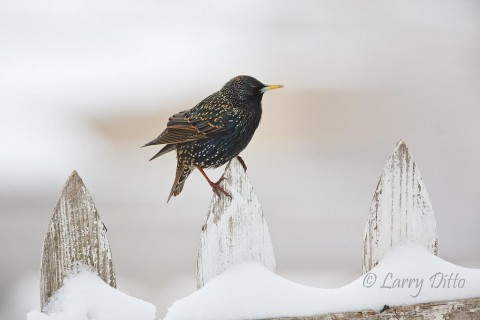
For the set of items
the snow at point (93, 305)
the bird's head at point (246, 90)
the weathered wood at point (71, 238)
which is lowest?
the snow at point (93, 305)

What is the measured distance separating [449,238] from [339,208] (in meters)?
0.70

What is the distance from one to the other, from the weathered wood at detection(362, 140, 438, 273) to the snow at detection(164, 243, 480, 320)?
32 mm

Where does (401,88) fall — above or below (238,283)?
above

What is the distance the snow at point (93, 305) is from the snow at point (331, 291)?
0.27 ft

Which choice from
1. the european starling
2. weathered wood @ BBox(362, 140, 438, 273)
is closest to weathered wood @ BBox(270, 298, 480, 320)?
weathered wood @ BBox(362, 140, 438, 273)

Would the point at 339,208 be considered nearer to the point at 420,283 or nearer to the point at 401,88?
the point at 401,88

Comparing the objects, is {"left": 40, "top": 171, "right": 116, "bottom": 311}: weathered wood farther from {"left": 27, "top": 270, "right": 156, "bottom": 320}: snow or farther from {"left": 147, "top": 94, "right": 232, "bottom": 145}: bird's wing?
{"left": 147, "top": 94, "right": 232, "bottom": 145}: bird's wing

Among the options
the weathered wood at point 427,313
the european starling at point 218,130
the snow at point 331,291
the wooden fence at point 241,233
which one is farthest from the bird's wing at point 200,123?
the weathered wood at point 427,313

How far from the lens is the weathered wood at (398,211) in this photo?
228cm

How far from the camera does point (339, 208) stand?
531 cm

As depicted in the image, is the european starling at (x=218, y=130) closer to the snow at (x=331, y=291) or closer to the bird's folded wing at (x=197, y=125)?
the bird's folded wing at (x=197, y=125)

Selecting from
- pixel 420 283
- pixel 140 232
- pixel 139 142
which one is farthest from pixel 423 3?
pixel 420 283

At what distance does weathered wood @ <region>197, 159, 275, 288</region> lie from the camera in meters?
2.16

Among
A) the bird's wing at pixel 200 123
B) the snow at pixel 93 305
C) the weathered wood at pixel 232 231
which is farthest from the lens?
the bird's wing at pixel 200 123
